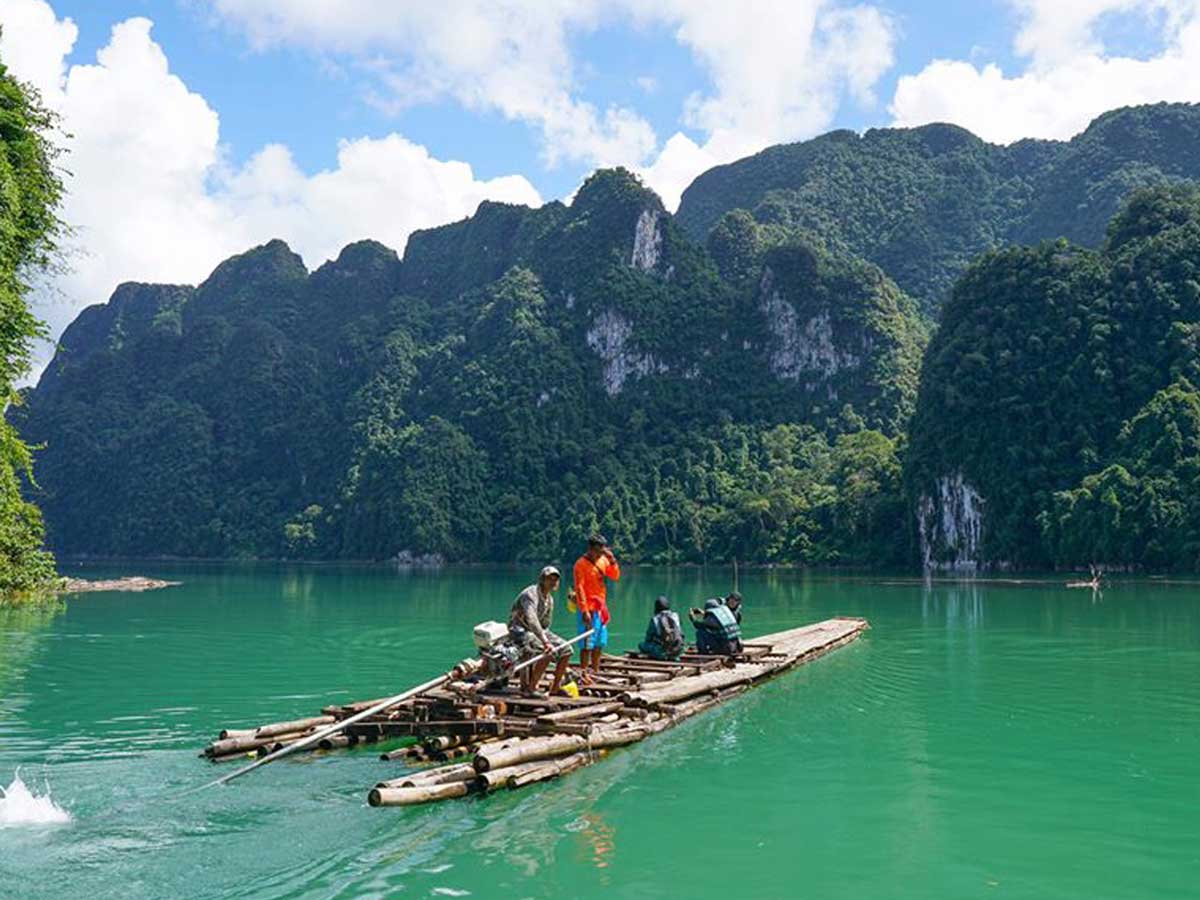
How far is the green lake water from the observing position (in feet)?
22.3

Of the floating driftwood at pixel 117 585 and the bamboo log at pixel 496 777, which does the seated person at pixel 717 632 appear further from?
the floating driftwood at pixel 117 585

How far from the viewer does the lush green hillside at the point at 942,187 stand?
13462 cm

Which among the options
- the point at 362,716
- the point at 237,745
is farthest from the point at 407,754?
the point at 237,745

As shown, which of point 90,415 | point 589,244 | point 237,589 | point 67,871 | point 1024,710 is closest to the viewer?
point 67,871

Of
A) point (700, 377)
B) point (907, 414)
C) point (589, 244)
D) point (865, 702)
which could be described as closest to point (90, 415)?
point (589, 244)

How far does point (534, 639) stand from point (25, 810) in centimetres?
497

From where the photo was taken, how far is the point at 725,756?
1066cm

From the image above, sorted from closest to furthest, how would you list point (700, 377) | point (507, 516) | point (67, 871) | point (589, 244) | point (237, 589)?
point (67, 871) < point (237, 589) < point (507, 516) < point (700, 377) < point (589, 244)

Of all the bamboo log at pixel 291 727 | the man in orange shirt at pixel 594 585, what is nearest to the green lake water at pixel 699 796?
the bamboo log at pixel 291 727

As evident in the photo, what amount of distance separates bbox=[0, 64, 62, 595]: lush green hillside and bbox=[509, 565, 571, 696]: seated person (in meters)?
14.1

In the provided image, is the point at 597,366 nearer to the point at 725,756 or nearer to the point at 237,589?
the point at 237,589

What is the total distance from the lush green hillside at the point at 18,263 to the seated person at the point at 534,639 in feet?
46.3

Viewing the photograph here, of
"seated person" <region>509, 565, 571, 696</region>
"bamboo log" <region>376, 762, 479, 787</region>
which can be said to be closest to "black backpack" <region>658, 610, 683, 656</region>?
"seated person" <region>509, 565, 571, 696</region>

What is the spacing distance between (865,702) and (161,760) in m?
8.85
